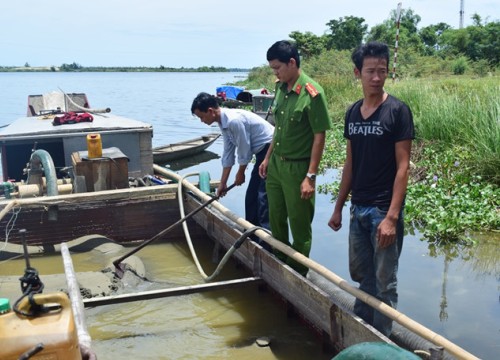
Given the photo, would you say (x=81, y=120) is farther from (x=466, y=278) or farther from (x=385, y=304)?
(x=385, y=304)

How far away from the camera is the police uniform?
3.89 m

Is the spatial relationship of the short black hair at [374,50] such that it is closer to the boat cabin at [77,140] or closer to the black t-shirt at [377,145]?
the black t-shirt at [377,145]

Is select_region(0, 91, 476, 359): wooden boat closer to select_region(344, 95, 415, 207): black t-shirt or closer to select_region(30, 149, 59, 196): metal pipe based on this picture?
select_region(30, 149, 59, 196): metal pipe

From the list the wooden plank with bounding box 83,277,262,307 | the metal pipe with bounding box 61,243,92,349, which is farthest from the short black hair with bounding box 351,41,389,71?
the wooden plank with bounding box 83,277,262,307

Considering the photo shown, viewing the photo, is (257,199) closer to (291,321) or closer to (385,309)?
(291,321)

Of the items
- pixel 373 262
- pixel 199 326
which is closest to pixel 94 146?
pixel 199 326

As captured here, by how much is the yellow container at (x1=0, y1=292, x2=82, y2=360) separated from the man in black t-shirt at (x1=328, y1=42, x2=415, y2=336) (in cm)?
173

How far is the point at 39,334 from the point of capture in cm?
197

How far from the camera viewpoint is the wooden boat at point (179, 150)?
14320 millimetres

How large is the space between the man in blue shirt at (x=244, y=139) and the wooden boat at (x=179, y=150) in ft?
30.2

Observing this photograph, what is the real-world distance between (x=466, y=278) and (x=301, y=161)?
2.67 m

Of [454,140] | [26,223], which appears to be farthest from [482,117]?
[26,223]

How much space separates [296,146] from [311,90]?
0.44 meters

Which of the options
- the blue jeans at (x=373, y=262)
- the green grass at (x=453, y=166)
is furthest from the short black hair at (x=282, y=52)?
the green grass at (x=453, y=166)
